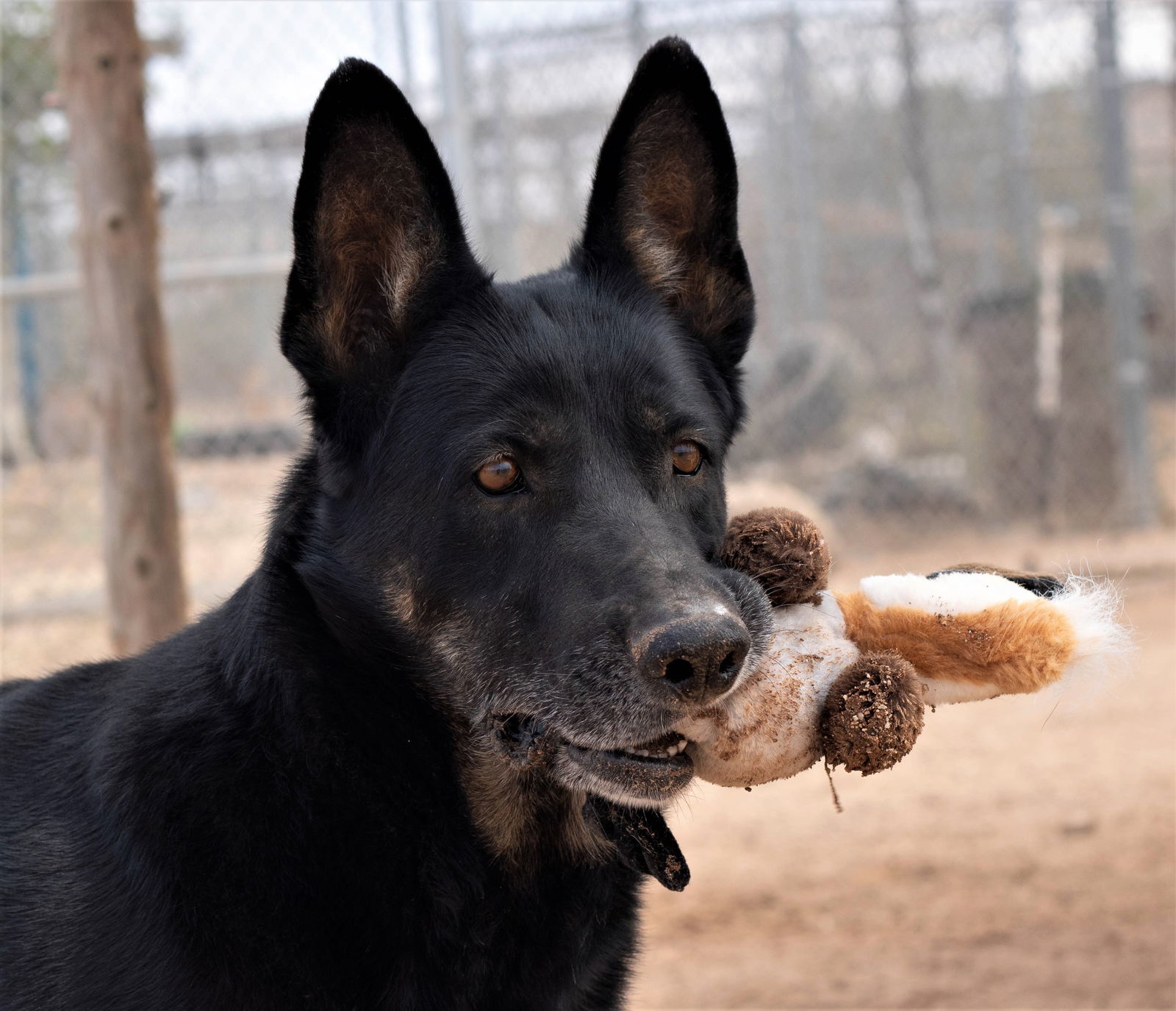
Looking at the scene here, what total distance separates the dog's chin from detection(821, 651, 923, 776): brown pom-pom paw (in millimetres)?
269

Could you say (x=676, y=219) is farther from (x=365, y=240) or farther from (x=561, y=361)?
(x=365, y=240)

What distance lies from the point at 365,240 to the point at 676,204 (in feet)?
2.39

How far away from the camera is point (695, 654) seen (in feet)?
6.36

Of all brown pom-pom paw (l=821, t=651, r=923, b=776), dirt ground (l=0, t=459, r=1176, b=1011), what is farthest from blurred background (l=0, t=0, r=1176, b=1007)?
brown pom-pom paw (l=821, t=651, r=923, b=776)

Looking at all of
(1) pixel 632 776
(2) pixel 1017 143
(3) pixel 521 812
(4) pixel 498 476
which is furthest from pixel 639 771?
(2) pixel 1017 143

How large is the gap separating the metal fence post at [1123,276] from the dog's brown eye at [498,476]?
314 inches

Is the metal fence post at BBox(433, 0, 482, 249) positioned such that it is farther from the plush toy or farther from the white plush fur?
the white plush fur

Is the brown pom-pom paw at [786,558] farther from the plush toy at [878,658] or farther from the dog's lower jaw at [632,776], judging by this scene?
the dog's lower jaw at [632,776]

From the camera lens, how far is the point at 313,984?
2139 millimetres

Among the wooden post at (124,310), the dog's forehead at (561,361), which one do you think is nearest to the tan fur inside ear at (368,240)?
the dog's forehead at (561,361)

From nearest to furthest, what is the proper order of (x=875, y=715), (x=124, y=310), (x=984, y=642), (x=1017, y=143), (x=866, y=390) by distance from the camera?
(x=875, y=715), (x=984, y=642), (x=124, y=310), (x=1017, y=143), (x=866, y=390)

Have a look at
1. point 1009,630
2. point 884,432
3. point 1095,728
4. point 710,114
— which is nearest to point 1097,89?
point 884,432

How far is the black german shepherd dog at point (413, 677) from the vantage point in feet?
7.06

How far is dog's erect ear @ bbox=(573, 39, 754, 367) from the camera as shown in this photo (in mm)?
2615
